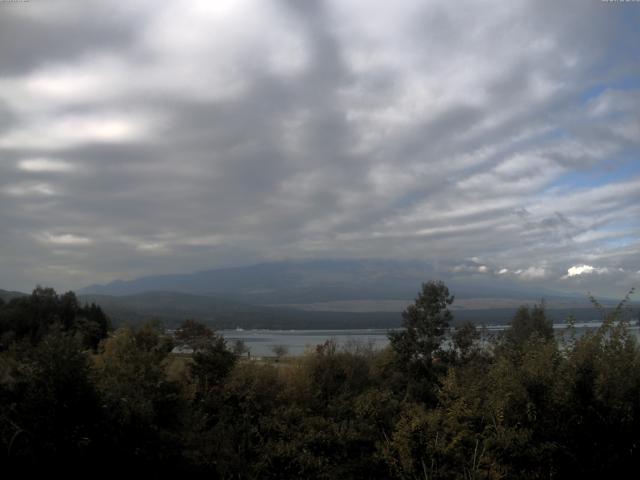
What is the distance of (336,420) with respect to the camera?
1315 centimetres

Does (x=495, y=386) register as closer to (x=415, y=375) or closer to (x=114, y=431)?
(x=114, y=431)

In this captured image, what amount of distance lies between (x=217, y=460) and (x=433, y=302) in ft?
55.9

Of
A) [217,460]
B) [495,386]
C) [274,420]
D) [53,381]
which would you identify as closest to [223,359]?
[274,420]

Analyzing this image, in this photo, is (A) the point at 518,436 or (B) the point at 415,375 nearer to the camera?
(A) the point at 518,436

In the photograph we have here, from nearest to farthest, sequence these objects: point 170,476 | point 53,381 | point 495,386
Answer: point 53,381 < point 170,476 < point 495,386

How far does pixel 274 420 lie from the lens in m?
12.8

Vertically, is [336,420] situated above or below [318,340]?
below

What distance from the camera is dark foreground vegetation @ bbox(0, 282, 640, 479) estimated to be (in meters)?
7.85

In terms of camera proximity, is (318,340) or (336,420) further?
(318,340)

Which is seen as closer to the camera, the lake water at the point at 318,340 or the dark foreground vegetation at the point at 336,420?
the dark foreground vegetation at the point at 336,420

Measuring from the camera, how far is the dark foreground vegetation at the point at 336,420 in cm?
785

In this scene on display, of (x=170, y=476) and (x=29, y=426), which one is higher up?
(x=29, y=426)

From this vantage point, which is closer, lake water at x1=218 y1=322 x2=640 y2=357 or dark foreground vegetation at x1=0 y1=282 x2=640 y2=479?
dark foreground vegetation at x1=0 y1=282 x2=640 y2=479

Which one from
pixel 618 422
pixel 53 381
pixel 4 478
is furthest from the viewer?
pixel 618 422
